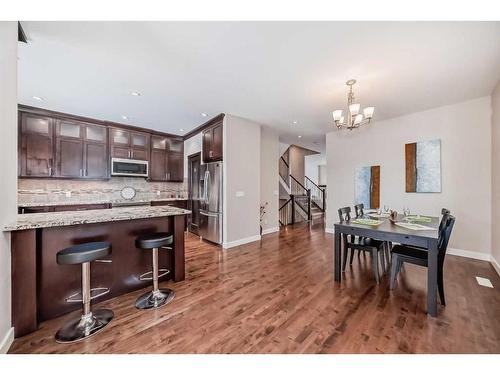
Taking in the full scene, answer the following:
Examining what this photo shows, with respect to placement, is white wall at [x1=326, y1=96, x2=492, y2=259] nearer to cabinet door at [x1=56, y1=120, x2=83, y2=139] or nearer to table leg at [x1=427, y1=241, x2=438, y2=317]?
table leg at [x1=427, y1=241, x2=438, y2=317]

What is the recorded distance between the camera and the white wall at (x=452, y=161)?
339 cm

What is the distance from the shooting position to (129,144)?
505 cm

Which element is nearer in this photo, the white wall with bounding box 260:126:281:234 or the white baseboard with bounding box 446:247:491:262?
the white baseboard with bounding box 446:247:491:262

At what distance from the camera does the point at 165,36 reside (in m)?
1.95

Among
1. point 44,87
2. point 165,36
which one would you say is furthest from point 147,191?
point 165,36

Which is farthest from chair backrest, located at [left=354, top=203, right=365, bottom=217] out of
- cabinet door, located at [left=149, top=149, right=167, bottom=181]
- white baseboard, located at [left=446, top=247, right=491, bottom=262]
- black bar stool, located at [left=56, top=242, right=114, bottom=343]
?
cabinet door, located at [left=149, top=149, right=167, bottom=181]

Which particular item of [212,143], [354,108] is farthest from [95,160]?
[354,108]

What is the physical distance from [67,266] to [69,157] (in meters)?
3.45

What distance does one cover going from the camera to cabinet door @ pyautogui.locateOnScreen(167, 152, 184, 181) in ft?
19.0

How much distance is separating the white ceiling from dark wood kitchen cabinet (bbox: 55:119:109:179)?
1.81 feet

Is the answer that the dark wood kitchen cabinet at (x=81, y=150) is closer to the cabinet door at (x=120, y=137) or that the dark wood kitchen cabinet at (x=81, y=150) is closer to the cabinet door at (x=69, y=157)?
the cabinet door at (x=69, y=157)

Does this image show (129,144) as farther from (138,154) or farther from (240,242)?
(240,242)
